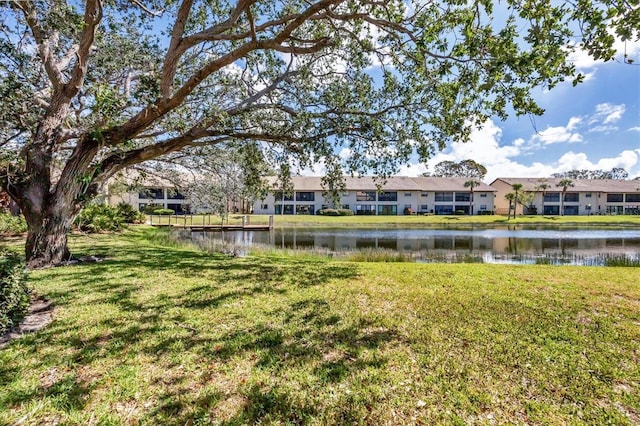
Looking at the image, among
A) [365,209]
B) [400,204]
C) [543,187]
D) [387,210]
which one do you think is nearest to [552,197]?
[543,187]

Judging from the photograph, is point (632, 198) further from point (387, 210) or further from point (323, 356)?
point (323, 356)

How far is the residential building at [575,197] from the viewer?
2279 inches

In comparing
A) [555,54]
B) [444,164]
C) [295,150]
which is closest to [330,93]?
[295,150]

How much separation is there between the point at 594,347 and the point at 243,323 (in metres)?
4.72

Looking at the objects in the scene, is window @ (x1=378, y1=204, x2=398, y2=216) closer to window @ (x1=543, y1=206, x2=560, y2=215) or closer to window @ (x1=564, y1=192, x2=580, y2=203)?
window @ (x1=543, y1=206, x2=560, y2=215)

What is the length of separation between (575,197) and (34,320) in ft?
245

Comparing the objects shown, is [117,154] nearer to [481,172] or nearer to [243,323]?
[243,323]

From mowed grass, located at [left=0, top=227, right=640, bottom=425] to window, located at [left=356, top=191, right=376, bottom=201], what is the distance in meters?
48.4

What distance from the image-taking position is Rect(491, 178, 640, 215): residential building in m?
57.9

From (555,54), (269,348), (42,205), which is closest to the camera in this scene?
(269,348)

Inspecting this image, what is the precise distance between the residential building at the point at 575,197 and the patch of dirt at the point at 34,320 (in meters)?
64.7

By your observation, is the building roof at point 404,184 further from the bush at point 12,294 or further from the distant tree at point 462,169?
the bush at point 12,294

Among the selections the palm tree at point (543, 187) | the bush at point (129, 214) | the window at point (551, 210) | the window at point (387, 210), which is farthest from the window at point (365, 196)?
the bush at point (129, 214)

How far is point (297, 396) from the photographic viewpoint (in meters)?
3.07
